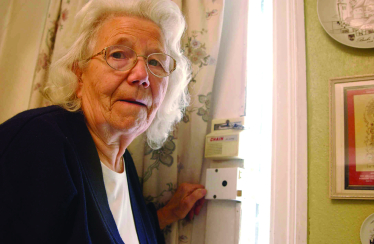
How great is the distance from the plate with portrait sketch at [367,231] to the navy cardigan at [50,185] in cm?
73

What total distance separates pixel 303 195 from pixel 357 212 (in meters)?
0.16

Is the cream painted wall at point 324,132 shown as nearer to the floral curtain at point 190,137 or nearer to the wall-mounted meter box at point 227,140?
the wall-mounted meter box at point 227,140

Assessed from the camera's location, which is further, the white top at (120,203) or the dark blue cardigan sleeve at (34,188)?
the white top at (120,203)

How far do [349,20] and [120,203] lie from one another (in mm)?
1016

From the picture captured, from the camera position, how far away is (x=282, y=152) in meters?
1.10

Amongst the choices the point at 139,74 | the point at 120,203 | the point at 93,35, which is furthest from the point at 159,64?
the point at 120,203

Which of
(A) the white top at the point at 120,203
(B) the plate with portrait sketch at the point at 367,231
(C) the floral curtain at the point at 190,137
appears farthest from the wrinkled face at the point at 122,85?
(B) the plate with portrait sketch at the point at 367,231

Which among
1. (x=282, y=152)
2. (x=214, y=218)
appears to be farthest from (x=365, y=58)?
(x=214, y=218)

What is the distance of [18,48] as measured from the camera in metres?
1.45

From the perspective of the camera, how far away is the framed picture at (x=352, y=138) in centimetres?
97

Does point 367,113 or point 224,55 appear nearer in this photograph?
point 367,113

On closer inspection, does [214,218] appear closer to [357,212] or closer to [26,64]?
[357,212]

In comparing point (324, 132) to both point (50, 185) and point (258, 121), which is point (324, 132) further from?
point (50, 185)

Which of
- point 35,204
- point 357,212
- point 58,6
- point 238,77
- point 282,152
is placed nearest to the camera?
point 35,204
